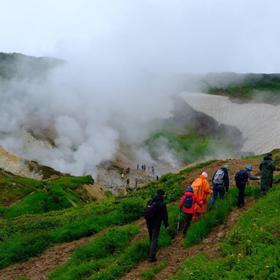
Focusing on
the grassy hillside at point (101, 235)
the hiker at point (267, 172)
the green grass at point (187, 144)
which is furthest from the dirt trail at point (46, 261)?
the green grass at point (187, 144)

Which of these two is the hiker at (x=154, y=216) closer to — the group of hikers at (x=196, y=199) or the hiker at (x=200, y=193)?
the group of hikers at (x=196, y=199)

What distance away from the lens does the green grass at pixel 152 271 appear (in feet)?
42.2

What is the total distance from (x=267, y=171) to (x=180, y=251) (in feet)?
15.0

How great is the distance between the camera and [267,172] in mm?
16828

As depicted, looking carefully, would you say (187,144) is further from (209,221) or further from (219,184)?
(209,221)

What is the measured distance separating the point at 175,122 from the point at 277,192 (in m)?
96.0

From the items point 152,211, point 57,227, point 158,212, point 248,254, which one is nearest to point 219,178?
point 158,212

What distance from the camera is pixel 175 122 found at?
112 meters

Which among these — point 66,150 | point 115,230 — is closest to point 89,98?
point 66,150

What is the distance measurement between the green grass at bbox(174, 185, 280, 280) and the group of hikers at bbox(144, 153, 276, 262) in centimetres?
149

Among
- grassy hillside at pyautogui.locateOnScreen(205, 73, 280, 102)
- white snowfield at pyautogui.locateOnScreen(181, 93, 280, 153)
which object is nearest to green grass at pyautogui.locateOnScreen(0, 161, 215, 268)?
white snowfield at pyautogui.locateOnScreen(181, 93, 280, 153)

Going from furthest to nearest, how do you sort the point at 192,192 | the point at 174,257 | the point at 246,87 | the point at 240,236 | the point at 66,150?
the point at 246,87 < the point at 66,150 < the point at 192,192 < the point at 174,257 < the point at 240,236

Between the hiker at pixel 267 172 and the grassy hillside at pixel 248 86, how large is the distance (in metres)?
106

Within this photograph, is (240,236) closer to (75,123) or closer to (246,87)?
(75,123)
